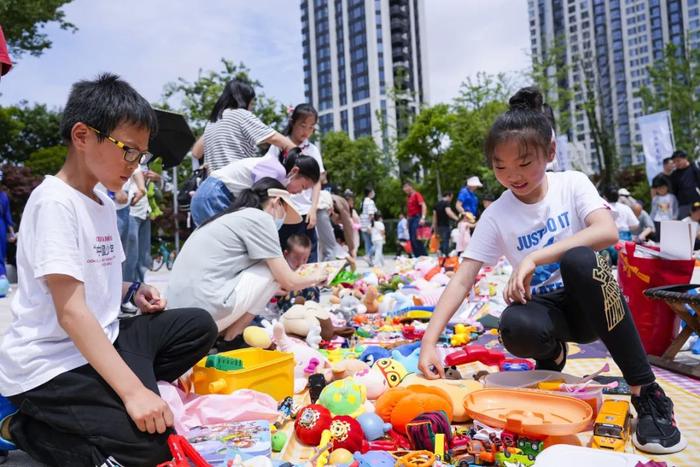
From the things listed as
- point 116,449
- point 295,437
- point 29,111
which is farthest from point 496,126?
point 29,111

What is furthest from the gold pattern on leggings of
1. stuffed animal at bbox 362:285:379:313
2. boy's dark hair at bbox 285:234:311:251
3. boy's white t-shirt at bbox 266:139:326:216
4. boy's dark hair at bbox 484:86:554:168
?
stuffed animal at bbox 362:285:379:313

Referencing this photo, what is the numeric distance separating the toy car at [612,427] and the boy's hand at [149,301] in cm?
145

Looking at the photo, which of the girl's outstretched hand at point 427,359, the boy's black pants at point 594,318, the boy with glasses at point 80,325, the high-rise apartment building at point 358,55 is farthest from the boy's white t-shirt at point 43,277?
the high-rise apartment building at point 358,55

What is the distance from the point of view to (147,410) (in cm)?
142

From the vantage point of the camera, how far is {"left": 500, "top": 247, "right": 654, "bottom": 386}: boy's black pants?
170cm

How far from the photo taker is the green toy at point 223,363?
2.12 meters

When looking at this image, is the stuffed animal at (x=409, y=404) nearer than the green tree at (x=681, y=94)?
Yes

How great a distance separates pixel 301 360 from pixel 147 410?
4.11 feet

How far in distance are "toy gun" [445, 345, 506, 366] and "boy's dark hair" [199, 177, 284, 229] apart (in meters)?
1.39

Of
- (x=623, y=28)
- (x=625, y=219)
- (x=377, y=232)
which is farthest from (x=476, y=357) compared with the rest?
(x=623, y=28)

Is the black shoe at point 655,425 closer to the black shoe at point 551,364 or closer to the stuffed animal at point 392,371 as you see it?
the black shoe at point 551,364

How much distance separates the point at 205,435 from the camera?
1.72 metres

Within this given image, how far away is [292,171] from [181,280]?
4.56 feet

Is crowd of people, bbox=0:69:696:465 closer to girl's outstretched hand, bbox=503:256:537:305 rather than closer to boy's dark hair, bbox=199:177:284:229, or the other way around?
girl's outstretched hand, bbox=503:256:537:305
